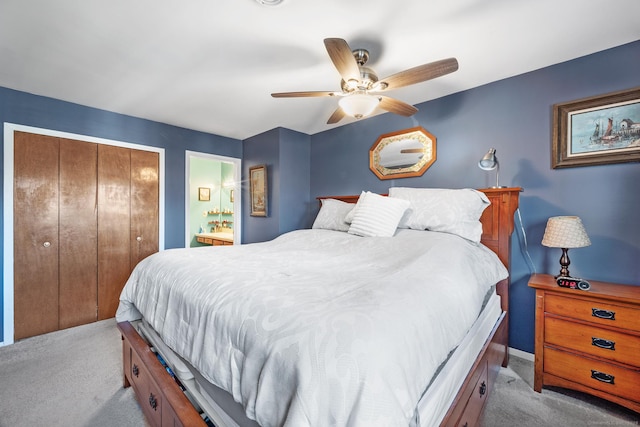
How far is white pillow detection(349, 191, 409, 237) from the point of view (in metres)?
2.20

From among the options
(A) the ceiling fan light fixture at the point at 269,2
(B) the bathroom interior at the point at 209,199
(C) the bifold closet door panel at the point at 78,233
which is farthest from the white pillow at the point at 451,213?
(B) the bathroom interior at the point at 209,199

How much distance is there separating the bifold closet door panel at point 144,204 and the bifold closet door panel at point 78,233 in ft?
1.18

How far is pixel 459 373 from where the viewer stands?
45.6 inches

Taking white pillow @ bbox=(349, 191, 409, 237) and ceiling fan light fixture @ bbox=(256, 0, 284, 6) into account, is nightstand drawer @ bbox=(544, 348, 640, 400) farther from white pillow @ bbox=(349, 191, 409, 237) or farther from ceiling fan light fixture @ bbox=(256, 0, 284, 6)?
ceiling fan light fixture @ bbox=(256, 0, 284, 6)

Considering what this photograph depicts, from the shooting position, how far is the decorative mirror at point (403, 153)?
2.84 metres

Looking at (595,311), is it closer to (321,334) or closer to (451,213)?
(451,213)

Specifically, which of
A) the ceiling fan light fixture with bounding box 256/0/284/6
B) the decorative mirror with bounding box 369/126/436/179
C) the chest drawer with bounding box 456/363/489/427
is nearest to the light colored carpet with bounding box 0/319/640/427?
the chest drawer with bounding box 456/363/489/427

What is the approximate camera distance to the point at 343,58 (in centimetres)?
159

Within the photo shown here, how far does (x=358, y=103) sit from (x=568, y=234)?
1633 mm

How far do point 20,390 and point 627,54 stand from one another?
4730mm

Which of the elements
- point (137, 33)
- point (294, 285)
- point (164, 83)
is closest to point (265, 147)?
point (164, 83)

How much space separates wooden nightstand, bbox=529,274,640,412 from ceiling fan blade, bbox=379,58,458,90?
1.51 metres

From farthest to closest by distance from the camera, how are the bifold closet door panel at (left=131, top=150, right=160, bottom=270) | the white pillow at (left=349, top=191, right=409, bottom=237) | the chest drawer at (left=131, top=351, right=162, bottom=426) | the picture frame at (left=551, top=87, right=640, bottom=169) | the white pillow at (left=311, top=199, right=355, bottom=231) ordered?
the bifold closet door panel at (left=131, top=150, right=160, bottom=270), the white pillow at (left=311, top=199, right=355, bottom=231), the white pillow at (left=349, top=191, right=409, bottom=237), the picture frame at (left=551, top=87, right=640, bottom=169), the chest drawer at (left=131, top=351, right=162, bottom=426)

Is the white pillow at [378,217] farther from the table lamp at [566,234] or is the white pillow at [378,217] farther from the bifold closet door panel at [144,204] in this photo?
the bifold closet door panel at [144,204]
